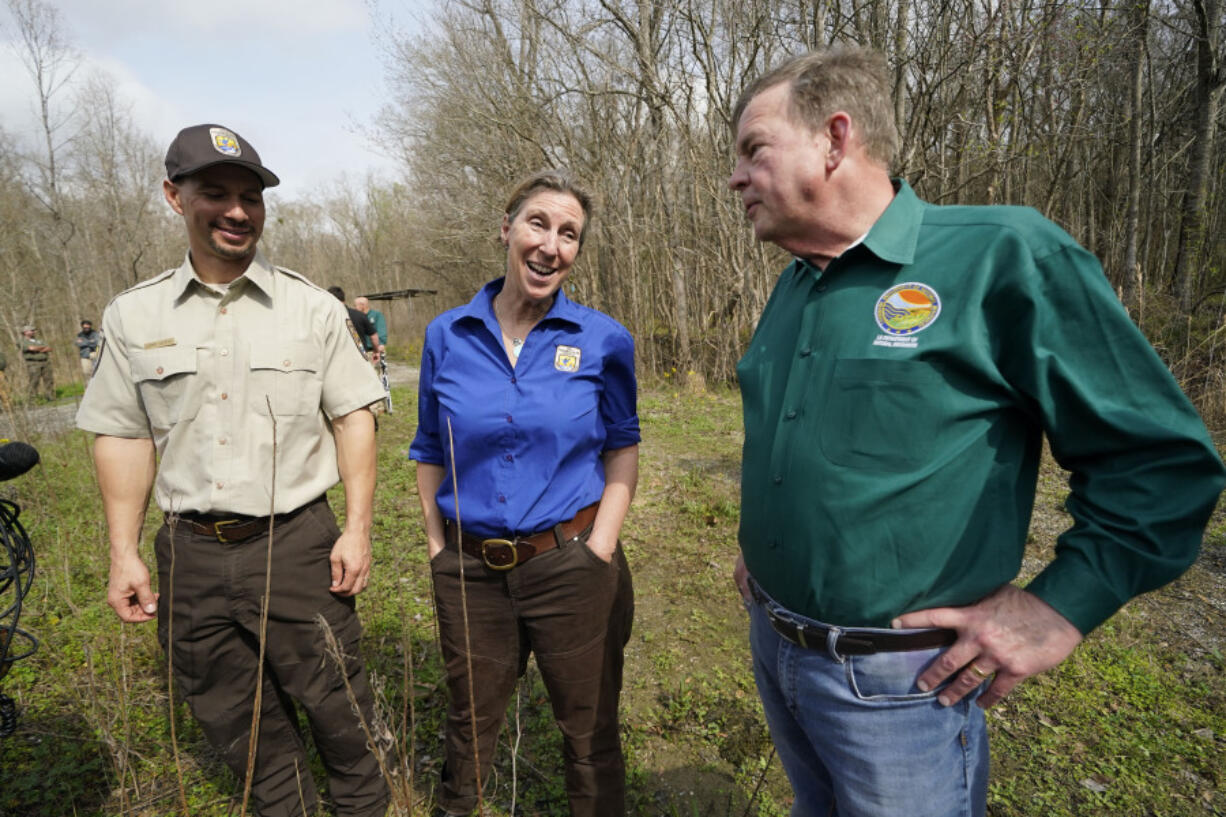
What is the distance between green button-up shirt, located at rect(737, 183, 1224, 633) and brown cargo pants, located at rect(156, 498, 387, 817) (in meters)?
1.58

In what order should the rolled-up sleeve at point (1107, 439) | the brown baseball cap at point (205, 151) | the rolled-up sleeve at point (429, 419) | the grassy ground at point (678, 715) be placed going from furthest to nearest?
the grassy ground at point (678, 715), the rolled-up sleeve at point (429, 419), the brown baseball cap at point (205, 151), the rolled-up sleeve at point (1107, 439)

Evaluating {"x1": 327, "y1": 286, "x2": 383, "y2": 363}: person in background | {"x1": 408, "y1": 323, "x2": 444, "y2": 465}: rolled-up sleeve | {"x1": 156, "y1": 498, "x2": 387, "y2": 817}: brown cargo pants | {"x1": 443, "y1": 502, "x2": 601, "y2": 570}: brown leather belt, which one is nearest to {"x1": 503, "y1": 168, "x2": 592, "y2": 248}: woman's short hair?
{"x1": 408, "y1": 323, "x2": 444, "y2": 465}: rolled-up sleeve

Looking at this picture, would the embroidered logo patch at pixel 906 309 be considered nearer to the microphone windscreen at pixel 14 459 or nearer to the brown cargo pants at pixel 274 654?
the brown cargo pants at pixel 274 654

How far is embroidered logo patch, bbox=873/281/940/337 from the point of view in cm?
113

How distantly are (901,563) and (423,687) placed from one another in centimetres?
278

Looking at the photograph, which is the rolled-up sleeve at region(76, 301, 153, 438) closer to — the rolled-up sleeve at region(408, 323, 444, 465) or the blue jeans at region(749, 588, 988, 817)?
the rolled-up sleeve at region(408, 323, 444, 465)

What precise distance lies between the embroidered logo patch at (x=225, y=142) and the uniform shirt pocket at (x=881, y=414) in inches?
74.5

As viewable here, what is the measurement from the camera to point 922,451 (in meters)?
1.13

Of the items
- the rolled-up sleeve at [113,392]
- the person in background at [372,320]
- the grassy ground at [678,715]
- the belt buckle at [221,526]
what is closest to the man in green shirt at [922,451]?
the grassy ground at [678,715]

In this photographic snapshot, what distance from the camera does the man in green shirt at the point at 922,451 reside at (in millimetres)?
1003

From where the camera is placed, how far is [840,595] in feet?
3.95

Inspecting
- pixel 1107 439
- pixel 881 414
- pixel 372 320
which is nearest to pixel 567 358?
pixel 881 414

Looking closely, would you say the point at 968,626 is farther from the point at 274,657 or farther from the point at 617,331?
the point at 274,657

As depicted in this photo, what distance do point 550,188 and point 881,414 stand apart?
4.34 feet
